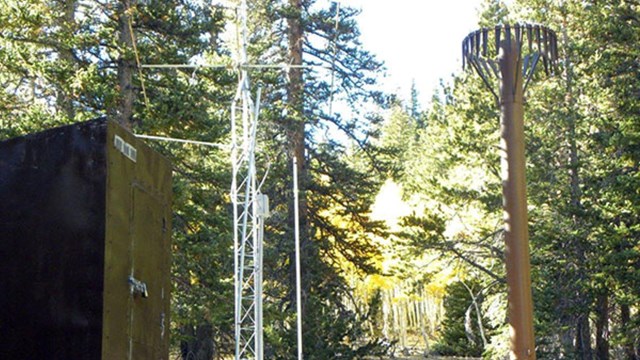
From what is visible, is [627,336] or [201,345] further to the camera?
[201,345]

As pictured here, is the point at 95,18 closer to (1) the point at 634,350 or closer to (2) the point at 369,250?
(2) the point at 369,250

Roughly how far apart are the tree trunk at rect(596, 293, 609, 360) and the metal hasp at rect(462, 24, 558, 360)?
1637 cm

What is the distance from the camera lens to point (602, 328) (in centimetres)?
2192

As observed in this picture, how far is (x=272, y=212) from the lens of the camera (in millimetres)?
23734

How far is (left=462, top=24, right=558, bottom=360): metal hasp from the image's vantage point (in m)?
5.92

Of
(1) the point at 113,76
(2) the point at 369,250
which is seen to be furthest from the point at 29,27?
(2) the point at 369,250

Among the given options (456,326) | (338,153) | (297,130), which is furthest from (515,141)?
(456,326)

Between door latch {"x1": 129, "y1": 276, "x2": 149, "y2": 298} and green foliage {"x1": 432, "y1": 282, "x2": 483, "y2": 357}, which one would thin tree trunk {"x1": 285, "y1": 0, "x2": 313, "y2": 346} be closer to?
green foliage {"x1": 432, "y1": 282, "x2": 483, "y2": 357}

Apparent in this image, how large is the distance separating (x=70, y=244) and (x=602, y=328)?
19976mm

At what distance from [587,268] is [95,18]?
12.4 m

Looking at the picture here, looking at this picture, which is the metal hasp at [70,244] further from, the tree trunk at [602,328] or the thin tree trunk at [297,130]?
the tree trunk at [602,328]

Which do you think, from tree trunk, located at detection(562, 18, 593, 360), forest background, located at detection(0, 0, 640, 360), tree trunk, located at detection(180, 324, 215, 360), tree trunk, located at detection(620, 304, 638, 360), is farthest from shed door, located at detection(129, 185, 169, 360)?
tree trunk, located at detection(562, 18, 593, 360)

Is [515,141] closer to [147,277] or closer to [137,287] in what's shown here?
[147,277]

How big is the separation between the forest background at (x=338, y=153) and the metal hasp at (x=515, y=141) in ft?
28.5
